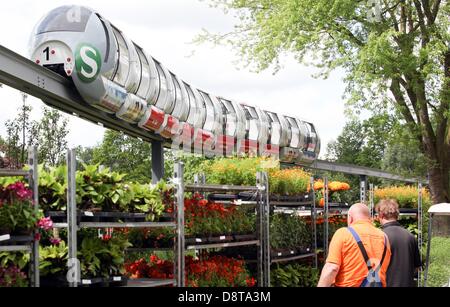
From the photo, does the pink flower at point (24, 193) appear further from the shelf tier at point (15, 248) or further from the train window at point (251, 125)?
the train window at point (251, 125)

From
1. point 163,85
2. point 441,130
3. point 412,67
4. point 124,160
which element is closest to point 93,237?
point 163,85

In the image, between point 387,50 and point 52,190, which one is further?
point 387,50

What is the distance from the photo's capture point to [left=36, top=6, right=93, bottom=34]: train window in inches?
604

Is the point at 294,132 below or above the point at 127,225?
above

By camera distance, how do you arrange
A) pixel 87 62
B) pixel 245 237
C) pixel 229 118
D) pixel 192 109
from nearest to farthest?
1. pixel 245 237
2. pixel 87 62
3. pixel 192 109
4. pixel 229 118

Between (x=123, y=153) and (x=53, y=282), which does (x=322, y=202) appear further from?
(x=123, y=153)

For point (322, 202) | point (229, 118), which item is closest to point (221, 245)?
point (322, 202)

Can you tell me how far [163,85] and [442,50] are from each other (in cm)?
1327

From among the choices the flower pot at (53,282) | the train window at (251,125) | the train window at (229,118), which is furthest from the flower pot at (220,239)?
the train window at (251,125)

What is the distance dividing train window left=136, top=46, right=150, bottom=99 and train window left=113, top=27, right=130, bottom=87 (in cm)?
81

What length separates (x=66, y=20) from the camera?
1555cm

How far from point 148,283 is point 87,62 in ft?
22.8
